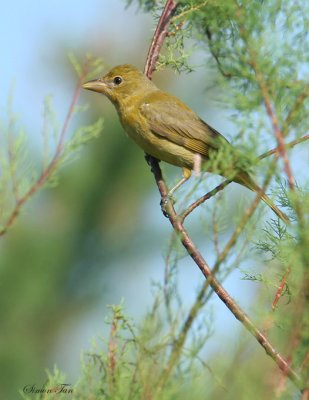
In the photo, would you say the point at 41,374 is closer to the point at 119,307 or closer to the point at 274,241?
the point at 274,241

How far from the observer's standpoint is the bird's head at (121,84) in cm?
564

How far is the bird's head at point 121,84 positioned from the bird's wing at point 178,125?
4.3 inches

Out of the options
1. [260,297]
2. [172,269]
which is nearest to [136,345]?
[172,269]

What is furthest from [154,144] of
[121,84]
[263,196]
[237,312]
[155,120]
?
[263,196]

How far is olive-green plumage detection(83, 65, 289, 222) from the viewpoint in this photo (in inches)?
209

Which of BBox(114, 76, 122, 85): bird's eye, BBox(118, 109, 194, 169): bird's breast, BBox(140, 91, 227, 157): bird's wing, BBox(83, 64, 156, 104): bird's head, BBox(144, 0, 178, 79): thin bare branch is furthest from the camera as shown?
BBox(114, 76, 122, 85): bird's eye

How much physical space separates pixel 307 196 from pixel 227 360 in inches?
25.2

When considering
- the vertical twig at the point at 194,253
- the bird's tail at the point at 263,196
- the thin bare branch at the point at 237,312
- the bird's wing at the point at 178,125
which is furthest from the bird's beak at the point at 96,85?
the thin bare branch at the point at 237,312

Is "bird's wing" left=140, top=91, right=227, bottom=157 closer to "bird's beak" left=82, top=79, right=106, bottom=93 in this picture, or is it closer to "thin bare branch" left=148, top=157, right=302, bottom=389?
"bird's beak" left=82, top=79, right=106, bottom=93

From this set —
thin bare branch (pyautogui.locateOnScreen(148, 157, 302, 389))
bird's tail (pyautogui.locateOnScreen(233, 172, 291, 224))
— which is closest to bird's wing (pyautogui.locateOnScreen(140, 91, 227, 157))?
bird's tail (pyautogui.locateOnScreen(233, 172, 291, 224))

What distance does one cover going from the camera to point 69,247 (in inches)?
229

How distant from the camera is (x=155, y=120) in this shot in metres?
5.43

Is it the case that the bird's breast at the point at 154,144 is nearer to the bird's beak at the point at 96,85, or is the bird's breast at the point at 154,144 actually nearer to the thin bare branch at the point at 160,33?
the bird's beak at the point at 96,85

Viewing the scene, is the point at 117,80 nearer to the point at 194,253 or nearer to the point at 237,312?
the point at 194,253
